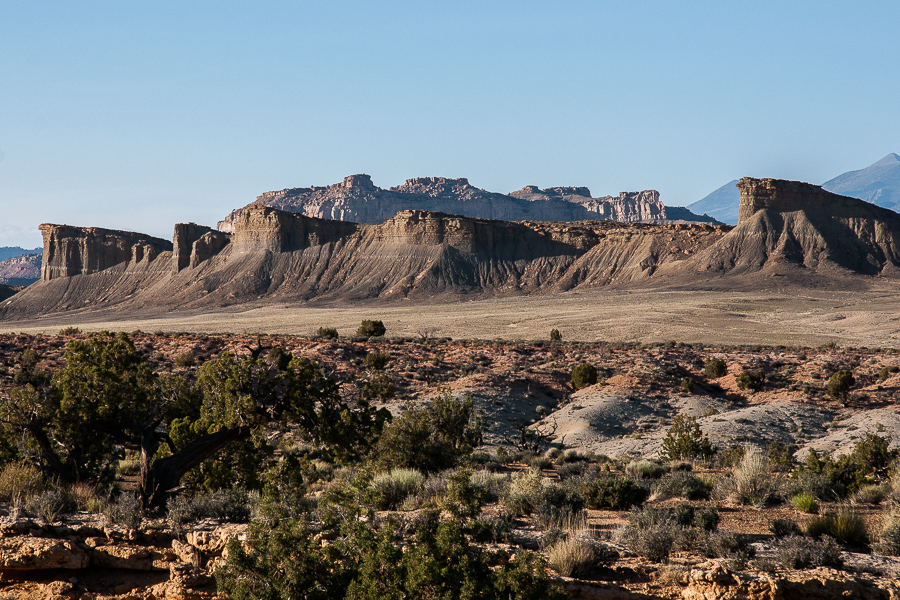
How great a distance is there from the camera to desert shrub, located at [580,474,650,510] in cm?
1055

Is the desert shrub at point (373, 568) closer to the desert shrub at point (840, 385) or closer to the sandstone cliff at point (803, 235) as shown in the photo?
the desert shrub at point (840, 385)

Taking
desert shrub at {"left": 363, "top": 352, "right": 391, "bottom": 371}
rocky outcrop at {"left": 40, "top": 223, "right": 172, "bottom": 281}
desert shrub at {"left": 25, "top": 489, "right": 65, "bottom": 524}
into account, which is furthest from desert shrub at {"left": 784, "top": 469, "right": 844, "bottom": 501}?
rocky outcrop at {"left": 40, "top": 223, "right": 172, "bottom": 281}

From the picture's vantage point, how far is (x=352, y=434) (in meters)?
10.8

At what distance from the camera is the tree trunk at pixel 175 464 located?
10023mm

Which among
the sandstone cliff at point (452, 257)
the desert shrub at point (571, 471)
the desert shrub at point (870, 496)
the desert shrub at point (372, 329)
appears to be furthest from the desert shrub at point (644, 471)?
the sandstone cliff at point (452, 257)

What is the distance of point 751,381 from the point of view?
1187 inches

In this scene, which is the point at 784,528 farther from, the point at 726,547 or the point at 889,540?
the point at 726,547

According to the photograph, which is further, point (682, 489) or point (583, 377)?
point (583, 377)

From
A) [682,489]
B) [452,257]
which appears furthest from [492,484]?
[452,257]

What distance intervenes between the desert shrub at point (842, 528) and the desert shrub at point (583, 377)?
22.3 meters

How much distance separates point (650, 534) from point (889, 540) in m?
2.72

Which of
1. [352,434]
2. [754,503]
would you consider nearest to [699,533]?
[754,503]

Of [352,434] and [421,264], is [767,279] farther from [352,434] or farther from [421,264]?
[352,434]

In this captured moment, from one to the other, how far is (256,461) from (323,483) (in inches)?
143
